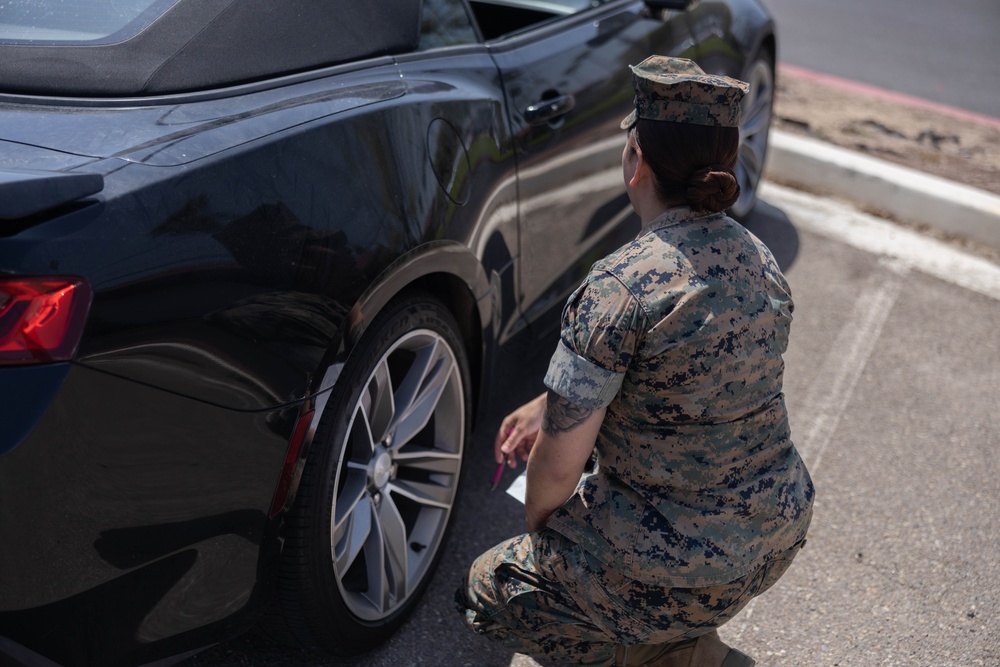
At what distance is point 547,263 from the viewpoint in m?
2.86

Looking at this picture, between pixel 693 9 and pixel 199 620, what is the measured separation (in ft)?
9.79

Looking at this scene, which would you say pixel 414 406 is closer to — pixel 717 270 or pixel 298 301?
pixel 298 301

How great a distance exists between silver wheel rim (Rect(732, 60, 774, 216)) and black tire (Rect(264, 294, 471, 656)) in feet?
8.07

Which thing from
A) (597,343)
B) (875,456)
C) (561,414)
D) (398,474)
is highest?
(597,343)

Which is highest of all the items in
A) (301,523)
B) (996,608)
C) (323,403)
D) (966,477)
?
(323,403)

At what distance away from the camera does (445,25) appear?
262cm

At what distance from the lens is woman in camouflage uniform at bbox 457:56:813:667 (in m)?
1.78

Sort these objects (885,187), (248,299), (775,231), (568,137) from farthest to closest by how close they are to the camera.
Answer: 1. (885,187)
2. (775,231)
3. (568,137)
4. (248,299)

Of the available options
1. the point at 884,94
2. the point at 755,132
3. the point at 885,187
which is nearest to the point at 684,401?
the point at 755,132

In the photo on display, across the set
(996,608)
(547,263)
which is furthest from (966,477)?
(547,263)

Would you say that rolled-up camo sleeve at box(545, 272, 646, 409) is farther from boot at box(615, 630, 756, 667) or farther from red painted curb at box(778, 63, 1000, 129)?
red painted curb at box(778, 63, 1000, 129)

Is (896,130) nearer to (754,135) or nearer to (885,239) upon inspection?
(885,239)

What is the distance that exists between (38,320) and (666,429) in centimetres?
112

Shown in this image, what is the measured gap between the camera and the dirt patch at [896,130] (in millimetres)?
5828
